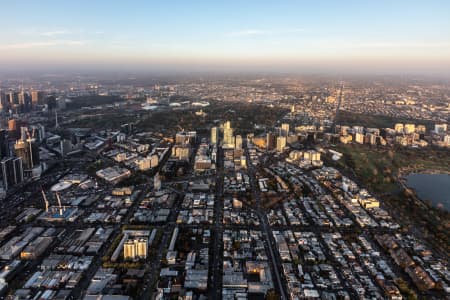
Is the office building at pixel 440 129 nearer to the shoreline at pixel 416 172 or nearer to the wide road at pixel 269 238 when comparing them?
the shoreline at pixel 416 172

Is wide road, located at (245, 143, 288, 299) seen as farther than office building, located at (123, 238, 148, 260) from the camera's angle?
No

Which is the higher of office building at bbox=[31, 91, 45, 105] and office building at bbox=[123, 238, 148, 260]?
office building at bbox=[31, 91, 45, 105]

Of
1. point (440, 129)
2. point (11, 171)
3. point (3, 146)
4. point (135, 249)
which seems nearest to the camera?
point (135, 249)

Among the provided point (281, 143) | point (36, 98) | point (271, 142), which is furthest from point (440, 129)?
point (36, 98)

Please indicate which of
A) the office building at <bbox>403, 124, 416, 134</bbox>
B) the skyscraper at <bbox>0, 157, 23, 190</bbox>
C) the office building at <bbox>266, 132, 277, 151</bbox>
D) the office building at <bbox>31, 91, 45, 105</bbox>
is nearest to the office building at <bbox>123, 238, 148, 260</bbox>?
the skyscraper at <bbox>0, 157, 23, 190</bbox>

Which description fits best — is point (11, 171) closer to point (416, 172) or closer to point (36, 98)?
point (416, 172)

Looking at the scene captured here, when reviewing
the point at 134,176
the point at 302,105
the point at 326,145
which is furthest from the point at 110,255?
the point at 302,105

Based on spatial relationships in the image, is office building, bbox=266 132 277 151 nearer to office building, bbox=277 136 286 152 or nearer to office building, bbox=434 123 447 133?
office building, bbox=277 136 286 152

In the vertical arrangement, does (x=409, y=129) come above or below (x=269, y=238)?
above

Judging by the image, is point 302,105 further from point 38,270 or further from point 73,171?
point 38,270

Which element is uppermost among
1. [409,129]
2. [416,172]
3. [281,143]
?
[409,129]
